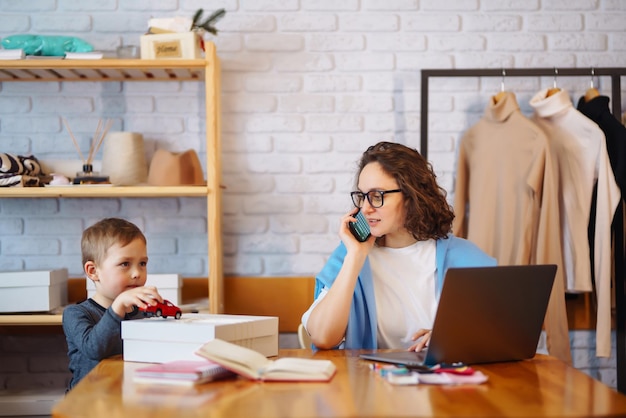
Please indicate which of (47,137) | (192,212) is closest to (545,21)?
(192,212)

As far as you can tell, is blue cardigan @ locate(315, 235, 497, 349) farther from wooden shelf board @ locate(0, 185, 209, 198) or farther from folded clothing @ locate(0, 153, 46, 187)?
folded clothing @ locate(0, 153, 46, 187)

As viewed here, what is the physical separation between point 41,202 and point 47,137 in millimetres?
269

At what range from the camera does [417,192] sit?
2229 millimetres

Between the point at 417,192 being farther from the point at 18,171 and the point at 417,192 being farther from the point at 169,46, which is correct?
the point at 18,171

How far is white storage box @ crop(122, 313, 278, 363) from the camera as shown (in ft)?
5.37

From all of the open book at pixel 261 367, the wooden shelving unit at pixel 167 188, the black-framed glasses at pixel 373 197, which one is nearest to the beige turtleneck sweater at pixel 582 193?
the black-framed glasses at pixel 373 197

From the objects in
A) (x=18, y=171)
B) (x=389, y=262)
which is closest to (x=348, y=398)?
(x=389, y=262)

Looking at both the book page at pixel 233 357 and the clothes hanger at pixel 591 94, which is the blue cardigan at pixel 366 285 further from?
the clothes hanger at pixel 591 94

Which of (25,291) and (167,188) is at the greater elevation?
(167,188)

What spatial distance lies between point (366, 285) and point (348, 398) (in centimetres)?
80

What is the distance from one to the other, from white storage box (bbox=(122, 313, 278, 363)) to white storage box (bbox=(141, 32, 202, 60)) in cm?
132

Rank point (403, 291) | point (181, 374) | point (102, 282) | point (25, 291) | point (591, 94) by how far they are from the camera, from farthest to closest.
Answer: point (591, 94) → point (25, 291) → point (403, 291) → point (102, 282) → point (181, 374)

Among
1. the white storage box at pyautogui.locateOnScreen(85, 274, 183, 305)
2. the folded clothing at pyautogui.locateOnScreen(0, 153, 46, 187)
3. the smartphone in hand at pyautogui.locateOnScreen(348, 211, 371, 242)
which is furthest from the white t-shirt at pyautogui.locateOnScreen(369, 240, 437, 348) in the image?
the folded clothing at pyautogui.locateOnScreen(0, 153, 46, 187)

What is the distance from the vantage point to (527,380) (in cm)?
153
